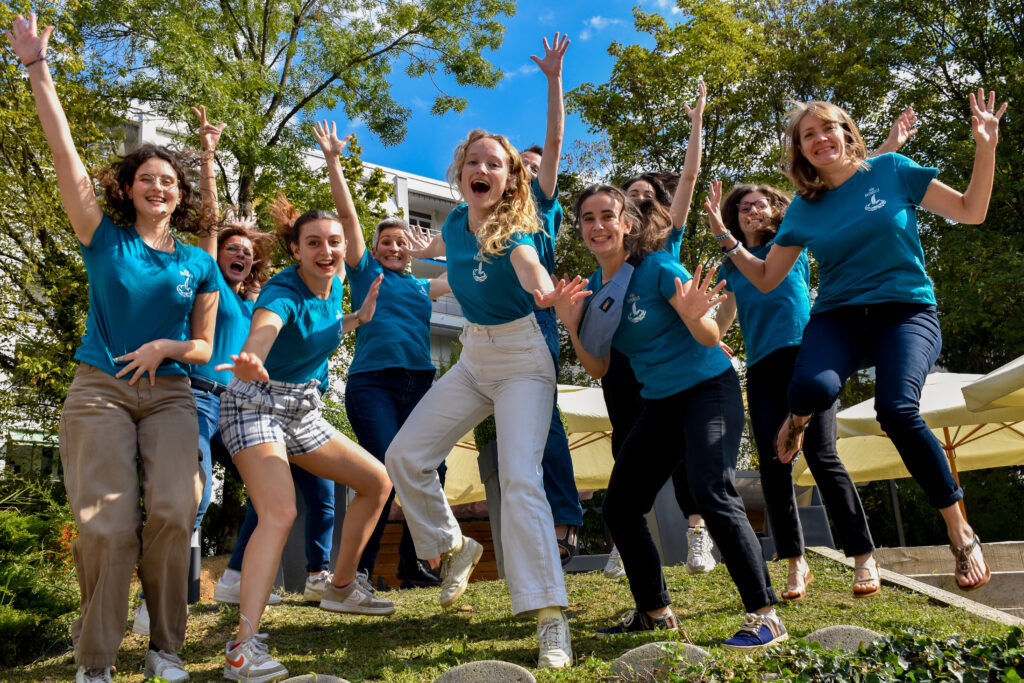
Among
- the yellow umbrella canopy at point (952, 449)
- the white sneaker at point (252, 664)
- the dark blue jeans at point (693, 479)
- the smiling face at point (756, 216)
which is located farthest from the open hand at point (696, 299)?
the yellow umbrella canopy at point (952, 449)

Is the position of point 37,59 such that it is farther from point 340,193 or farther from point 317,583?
point 317,583

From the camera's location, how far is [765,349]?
5012 mm

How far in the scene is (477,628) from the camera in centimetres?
466

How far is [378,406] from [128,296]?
6.27 feet

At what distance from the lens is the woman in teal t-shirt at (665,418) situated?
3865 millimetres

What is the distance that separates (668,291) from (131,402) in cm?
241

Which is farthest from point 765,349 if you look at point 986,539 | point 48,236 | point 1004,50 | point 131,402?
point 1004,50

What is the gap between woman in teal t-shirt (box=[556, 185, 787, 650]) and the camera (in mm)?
3865

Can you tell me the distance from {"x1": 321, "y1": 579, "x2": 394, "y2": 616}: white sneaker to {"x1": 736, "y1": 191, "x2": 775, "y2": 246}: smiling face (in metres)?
2.98

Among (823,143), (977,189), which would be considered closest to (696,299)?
(823,143)

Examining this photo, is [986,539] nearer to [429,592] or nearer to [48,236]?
[429,592]

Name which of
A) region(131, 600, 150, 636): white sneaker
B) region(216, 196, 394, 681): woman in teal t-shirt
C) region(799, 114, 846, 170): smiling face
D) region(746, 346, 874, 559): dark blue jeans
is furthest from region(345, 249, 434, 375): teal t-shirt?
region(799, 114, 846, 170): smiling face

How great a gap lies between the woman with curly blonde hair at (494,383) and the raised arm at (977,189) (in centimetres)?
176

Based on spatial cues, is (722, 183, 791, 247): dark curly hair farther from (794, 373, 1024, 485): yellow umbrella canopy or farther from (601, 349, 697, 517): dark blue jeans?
(794, 373, 1024, 485): yellow umbrella canopy
